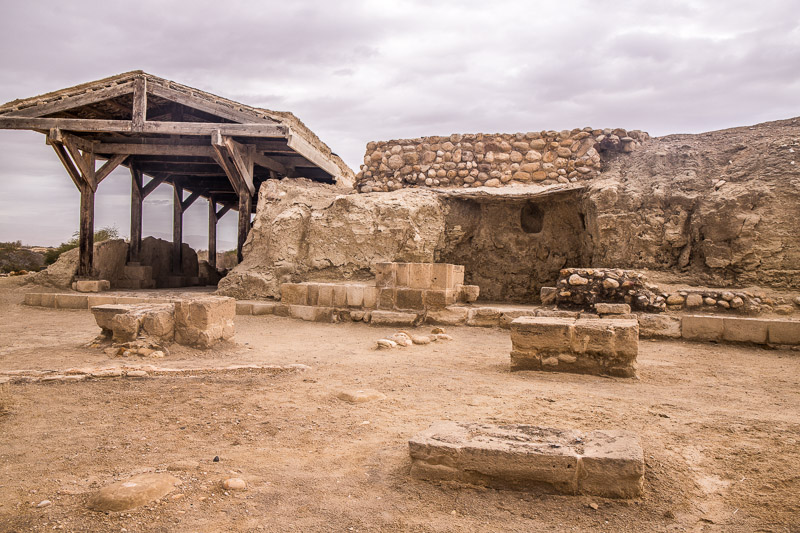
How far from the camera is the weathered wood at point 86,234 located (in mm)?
12031

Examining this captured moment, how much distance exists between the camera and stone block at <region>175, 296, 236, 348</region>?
20.5ft

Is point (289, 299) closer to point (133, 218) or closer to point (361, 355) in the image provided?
point (361, 355)

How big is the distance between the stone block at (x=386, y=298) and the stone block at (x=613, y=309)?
3.40m

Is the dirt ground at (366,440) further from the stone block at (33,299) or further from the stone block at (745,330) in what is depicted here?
the stone block at (33,299)

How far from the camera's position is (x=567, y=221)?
11.1 m

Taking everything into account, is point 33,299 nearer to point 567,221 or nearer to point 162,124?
point 162,124

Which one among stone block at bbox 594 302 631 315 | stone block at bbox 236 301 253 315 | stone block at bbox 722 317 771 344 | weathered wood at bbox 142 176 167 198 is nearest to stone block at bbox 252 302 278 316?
stone block at bbox 236 301 253 315

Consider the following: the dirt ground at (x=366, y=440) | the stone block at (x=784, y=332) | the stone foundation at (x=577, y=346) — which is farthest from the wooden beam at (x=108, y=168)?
the stone block at (x=784, y=332)

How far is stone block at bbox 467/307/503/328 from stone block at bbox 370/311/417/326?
966mm

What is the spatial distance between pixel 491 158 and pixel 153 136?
8.13m

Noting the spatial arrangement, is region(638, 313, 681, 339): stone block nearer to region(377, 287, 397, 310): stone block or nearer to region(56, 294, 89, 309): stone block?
region(377, 287, 397, 310): stone block

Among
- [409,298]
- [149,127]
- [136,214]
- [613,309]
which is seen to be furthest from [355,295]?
[136,214]

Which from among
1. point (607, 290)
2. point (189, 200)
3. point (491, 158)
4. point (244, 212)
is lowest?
point (607, 290)

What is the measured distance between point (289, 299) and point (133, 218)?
6.82 meters
